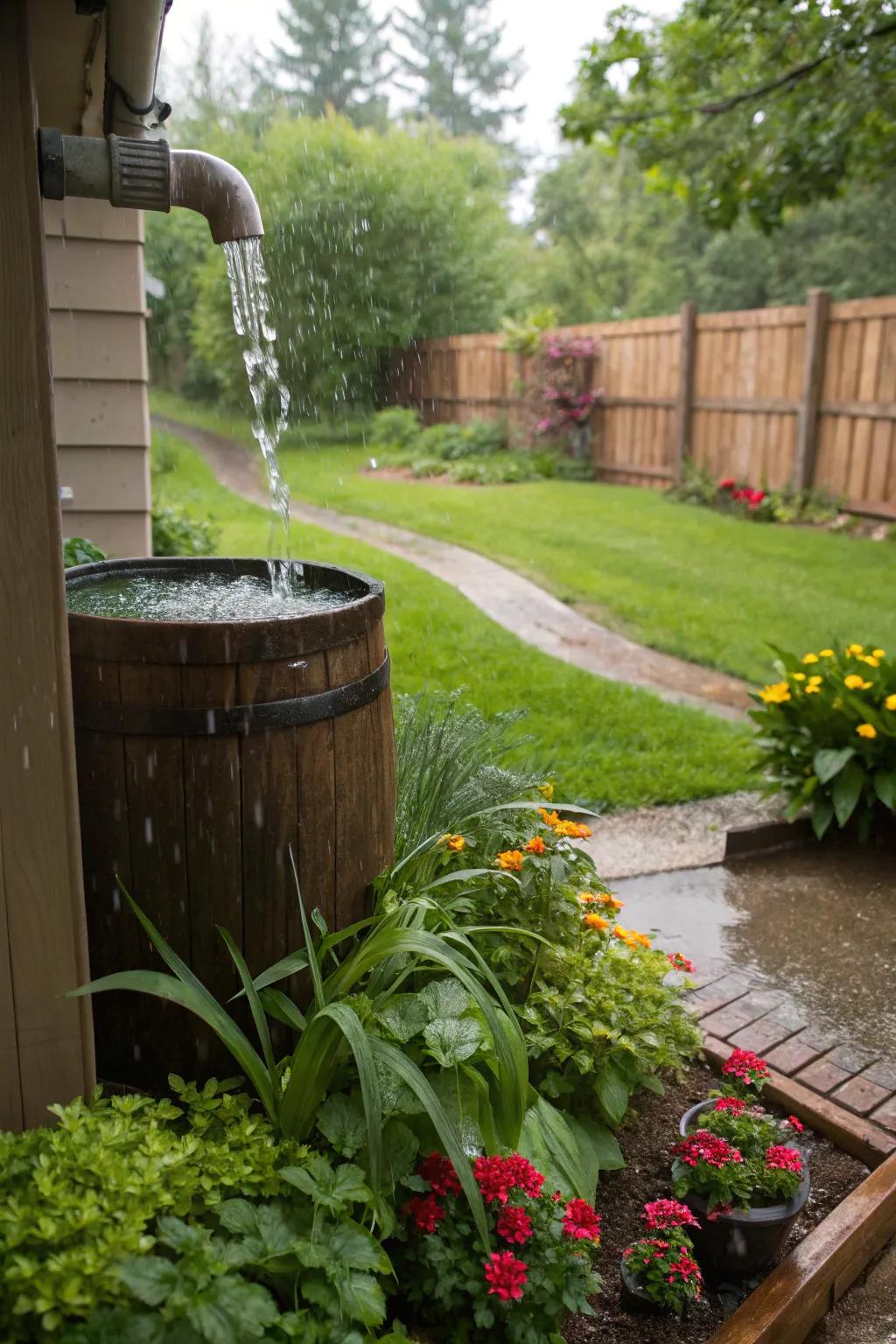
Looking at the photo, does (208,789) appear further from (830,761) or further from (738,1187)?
(830,761)

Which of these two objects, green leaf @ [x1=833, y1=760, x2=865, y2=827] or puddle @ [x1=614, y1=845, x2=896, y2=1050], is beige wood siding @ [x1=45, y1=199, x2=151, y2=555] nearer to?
puddle @ [x1=614, y1=845, x2=896, y2=1050]

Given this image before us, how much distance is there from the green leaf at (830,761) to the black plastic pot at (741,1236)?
199cm

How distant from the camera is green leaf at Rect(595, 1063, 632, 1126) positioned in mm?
2135

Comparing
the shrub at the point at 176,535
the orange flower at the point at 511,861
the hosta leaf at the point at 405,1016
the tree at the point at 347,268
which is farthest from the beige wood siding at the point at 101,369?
the tree at the point at 347,268

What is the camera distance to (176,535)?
6.24 meters

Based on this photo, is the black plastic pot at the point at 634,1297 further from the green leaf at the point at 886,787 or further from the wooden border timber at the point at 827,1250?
the green leaf at the point at 886,787

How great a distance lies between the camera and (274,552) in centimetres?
859

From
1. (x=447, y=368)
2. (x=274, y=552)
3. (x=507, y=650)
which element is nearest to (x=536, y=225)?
(x=447, y=368)

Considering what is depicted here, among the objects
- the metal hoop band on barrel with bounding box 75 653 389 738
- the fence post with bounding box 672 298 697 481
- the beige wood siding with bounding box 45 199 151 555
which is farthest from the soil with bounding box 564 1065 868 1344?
the fence post with bounding box 672 298 697 481

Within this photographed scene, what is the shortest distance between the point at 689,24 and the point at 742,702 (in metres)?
5.00

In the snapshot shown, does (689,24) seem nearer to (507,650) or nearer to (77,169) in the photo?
(507,650)

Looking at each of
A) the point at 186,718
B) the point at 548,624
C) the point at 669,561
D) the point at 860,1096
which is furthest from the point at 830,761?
the point at 669,561

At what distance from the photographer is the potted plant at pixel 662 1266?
72.4 inches

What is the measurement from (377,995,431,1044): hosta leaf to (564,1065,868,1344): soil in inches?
22.0
